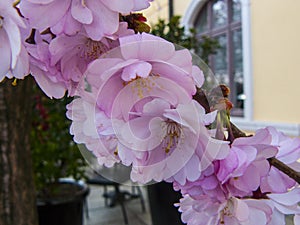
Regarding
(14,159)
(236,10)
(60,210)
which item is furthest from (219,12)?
(14,159)

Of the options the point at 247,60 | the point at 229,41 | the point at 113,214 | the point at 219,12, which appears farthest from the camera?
the point at 219,12

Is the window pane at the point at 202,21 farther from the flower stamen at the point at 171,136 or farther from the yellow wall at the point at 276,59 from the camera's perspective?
the flower stamen at the point at 171,136

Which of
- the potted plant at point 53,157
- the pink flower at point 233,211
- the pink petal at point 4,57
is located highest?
the pink petal at point 4,57

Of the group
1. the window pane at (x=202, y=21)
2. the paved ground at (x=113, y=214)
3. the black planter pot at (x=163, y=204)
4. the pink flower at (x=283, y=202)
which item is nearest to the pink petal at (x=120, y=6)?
the pink flower at (x=283, y=202)

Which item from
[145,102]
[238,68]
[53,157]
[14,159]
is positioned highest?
[238,68]

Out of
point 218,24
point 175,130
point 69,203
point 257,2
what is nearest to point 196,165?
point 175,130

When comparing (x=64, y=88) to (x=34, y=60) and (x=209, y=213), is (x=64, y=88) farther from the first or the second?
(x=209, y=213)

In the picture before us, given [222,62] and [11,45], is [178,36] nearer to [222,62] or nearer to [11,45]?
[222,62]

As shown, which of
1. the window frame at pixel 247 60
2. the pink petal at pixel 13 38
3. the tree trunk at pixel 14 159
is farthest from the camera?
the window frame at pixel 247 60
